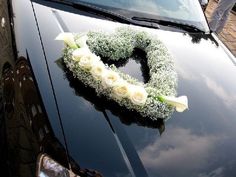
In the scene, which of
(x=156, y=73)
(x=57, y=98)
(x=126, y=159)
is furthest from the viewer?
(x=156, y=73)

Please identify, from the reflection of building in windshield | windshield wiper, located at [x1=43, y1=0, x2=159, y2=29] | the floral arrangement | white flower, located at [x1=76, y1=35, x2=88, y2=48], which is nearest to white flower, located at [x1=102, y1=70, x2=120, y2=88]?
the floral arrangement

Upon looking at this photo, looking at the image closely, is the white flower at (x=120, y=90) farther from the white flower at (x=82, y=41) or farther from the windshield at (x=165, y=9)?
the windshield at (x=165, y=9)

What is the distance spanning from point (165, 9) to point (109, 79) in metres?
1.23

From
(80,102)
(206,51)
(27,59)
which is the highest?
(27,59)

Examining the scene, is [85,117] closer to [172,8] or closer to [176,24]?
[176,24]

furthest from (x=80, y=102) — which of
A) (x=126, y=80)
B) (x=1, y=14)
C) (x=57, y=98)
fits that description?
A: (x=1, y=14)

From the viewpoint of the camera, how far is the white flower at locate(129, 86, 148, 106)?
71.2 inches

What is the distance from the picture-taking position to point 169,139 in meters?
1.79

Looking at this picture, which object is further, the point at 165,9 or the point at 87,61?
the point at 165,9

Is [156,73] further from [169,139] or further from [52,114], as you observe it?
[52,114]

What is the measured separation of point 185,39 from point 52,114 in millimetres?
1428

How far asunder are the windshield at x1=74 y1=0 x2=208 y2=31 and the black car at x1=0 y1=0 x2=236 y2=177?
13 cm

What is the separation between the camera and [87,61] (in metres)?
Answer: 1.93

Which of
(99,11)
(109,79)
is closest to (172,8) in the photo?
(99,11)
